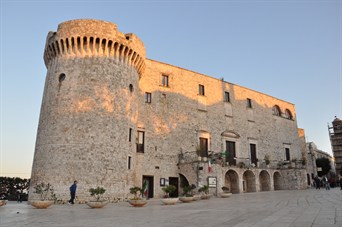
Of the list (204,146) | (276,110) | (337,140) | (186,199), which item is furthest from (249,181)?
(337,140)

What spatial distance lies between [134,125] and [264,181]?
56.5 feet

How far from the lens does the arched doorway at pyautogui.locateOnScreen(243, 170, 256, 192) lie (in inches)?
1054

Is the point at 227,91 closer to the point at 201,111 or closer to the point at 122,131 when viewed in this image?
the point at 201,111

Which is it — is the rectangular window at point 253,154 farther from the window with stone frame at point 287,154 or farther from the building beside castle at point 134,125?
the window with stone frame at point 287,154

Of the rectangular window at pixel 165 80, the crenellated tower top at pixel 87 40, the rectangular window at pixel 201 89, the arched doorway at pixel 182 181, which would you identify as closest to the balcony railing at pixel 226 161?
the arched doorway at pixel 182 181

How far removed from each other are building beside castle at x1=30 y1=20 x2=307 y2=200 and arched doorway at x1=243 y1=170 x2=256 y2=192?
0.35 feet

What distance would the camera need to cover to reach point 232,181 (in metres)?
25.6

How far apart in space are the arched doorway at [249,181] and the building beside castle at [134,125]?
106 mm

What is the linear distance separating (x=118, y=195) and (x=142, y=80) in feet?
34.4

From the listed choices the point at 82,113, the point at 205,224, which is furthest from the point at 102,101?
the point at 205,224

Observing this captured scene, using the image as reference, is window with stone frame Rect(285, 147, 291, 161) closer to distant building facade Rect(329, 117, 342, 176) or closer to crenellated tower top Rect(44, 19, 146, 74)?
crenellated tower top Rect(44, 19, 146, 74)

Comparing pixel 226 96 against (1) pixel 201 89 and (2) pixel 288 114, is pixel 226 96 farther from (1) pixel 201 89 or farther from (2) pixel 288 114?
(2) pixel 288 114

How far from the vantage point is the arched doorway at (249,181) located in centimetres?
2678

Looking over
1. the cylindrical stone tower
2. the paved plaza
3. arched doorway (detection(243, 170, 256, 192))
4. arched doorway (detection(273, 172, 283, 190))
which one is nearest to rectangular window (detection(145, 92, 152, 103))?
the cylindrical stone tower
